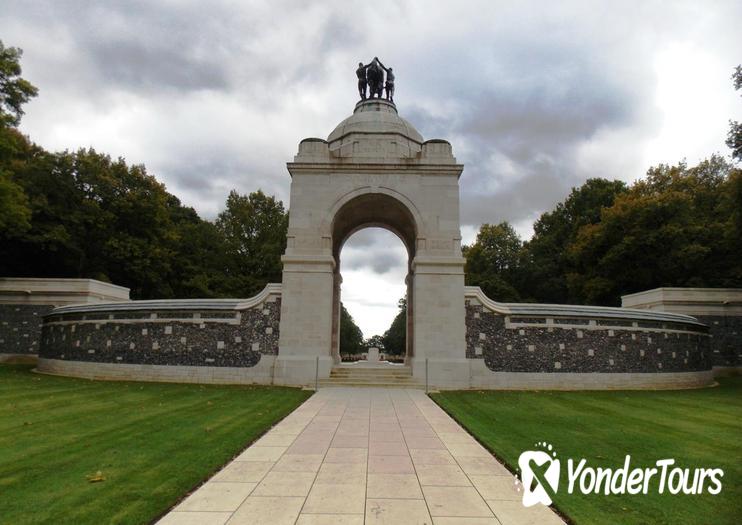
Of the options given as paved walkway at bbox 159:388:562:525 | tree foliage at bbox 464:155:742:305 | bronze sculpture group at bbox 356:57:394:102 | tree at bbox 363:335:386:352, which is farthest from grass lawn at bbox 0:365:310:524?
tree at bbox 363:335:386:352

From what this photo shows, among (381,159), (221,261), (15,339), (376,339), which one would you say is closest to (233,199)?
(221,261)

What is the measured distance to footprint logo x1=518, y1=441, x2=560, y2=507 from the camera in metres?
5.94

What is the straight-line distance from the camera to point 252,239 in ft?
148

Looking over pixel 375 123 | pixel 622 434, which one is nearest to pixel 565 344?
pixel 622 434

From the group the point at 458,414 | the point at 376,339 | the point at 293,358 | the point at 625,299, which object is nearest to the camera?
A: the point at 458,414

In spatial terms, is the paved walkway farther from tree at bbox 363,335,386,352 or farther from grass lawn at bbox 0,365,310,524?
tree at bbox 363,335,386,352

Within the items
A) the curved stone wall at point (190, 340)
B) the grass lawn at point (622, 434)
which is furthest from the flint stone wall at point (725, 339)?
the curved stone wall at point (190, 340)

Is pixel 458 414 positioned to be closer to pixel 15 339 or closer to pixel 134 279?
pixel 15 339

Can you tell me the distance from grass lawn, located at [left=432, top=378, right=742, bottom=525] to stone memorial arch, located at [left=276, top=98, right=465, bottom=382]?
3.88m

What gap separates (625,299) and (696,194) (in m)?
12.8

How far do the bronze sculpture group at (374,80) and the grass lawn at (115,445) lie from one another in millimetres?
17963

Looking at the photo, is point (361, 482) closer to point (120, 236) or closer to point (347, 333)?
point (120, 236)

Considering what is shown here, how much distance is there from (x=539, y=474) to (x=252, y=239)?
40888 mm

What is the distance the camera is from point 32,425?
1018 cm
